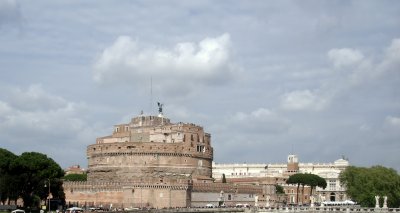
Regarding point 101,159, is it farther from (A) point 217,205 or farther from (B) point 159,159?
(A) point 217,205

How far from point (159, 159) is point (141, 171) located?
3424 millimetres

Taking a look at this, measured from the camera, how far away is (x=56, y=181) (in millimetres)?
90375

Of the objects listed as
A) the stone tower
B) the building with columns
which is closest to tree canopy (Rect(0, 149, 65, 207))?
the building with columns

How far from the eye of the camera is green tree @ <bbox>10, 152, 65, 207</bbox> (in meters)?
86.2

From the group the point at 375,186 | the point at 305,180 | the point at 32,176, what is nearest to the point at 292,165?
the point at 305,180

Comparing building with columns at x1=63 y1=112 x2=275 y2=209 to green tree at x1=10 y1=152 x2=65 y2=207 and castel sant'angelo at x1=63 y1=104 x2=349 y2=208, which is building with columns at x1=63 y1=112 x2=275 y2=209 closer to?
castel sant'angelo at x1=63 y1=104 x2=349 y2=208

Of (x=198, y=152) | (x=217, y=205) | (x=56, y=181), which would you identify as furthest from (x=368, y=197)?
(x=56, y=181)

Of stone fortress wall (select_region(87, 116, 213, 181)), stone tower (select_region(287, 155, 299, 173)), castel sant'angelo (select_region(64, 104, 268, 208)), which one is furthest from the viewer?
stone tower (select_region(287, 155, 299, 173))

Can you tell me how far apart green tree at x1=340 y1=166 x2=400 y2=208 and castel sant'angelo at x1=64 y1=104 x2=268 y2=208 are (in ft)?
66.2

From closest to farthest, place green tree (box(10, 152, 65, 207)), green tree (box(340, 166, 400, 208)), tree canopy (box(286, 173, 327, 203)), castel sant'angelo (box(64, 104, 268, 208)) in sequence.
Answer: green tree (box(10, 152, 65, 207))
green tree (box(340, 166, 400, 208))
castel sant'angelo (box(64, 104, 268, 208))
tree canopy (box(286, 173, 327, 203))

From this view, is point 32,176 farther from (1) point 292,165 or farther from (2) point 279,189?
(1) point 292,165

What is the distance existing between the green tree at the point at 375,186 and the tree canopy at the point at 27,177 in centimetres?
4145

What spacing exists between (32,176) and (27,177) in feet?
3.15

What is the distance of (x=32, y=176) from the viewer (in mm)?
87500
